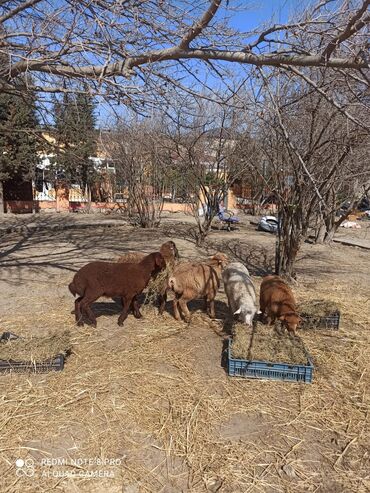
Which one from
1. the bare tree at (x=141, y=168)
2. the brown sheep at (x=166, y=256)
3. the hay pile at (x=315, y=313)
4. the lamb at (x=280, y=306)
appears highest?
the bare tree at (x=141, y=168)

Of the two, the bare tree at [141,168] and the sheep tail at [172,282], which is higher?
the bare tree at [141,168]

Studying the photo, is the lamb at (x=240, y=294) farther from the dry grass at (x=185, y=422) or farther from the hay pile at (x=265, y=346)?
the dry grass at (x=185, y=422)

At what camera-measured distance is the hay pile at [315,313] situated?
5215 mm

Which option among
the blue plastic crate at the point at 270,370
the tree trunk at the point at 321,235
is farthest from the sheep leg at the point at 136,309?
the tree trunk at the point at 321,235

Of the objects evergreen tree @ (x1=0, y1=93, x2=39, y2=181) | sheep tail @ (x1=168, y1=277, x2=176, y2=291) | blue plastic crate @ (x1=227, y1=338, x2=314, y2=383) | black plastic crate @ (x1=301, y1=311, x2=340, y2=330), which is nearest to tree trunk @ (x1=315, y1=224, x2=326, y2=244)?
black plastic crate @ (x1=301, y1=311, x2=340, y2=330)

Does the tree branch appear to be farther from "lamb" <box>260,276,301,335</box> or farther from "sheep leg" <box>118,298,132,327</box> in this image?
"sheep leg" <box>118,298,132,327</box>

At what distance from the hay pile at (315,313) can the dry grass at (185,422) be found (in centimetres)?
56

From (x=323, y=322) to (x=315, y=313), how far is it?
18 centimetres

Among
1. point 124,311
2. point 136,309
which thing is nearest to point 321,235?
point 136,309

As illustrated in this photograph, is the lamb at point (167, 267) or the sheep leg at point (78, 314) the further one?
the lamb at point (167, 267)

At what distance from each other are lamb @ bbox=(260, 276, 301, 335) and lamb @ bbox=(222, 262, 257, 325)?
0.18 metres

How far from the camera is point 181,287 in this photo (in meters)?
5.23

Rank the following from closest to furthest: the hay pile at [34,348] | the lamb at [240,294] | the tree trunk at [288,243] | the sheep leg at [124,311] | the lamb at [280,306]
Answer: the hay pile at [34,348] → the lamb at [280,306] → the lamb at [240,294] → the sheep leg at [124,311] → the tree trunk at [288,243]

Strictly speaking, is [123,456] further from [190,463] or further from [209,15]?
[209,15]
